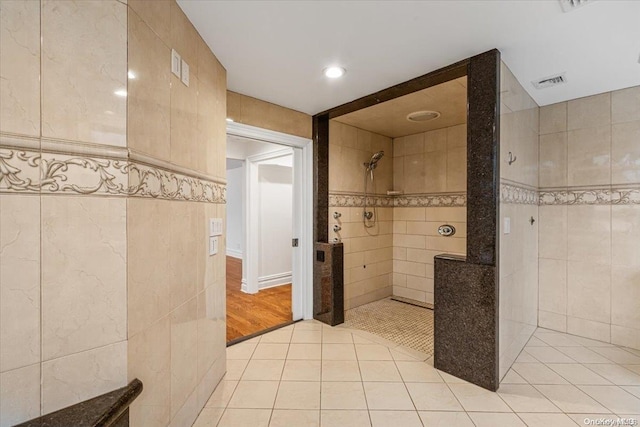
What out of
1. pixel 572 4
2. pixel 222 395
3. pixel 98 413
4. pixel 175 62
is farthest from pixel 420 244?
pixel 98 413

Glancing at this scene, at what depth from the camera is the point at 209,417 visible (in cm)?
161

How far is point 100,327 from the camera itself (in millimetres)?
980

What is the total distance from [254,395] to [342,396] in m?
0.57

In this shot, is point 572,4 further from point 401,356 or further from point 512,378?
point 401,356

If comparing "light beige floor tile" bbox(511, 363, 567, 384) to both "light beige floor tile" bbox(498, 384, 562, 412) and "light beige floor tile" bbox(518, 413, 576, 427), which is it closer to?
Answer: "light beige floor tile" bbox(498, 384, 562, 412)

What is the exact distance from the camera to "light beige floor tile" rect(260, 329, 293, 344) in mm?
2568

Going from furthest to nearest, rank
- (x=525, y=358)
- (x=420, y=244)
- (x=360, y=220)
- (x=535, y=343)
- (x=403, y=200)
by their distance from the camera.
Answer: (x=403, y=200)
(x=420, y=244)
(x=360, y=220)
(x=535, y=343)
(x=525, y=358)

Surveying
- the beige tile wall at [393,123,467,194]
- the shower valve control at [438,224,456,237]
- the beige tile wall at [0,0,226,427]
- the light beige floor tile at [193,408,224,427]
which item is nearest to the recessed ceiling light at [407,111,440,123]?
the beige tile wall at [393,123,467,194]

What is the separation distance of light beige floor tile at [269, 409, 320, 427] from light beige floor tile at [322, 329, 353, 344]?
3.02 ft

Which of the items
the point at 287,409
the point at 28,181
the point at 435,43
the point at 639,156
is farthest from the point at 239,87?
the point at 639,156

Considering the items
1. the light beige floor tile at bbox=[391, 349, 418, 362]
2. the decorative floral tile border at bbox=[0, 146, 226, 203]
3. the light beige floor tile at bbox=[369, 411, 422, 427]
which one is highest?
the decorative floral tile border at bbox=[0, 146, 226, 203]

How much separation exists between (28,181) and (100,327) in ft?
1.74

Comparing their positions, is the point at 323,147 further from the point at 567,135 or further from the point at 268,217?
the point at 567,135

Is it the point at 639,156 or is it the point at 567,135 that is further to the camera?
the point at 567,135
